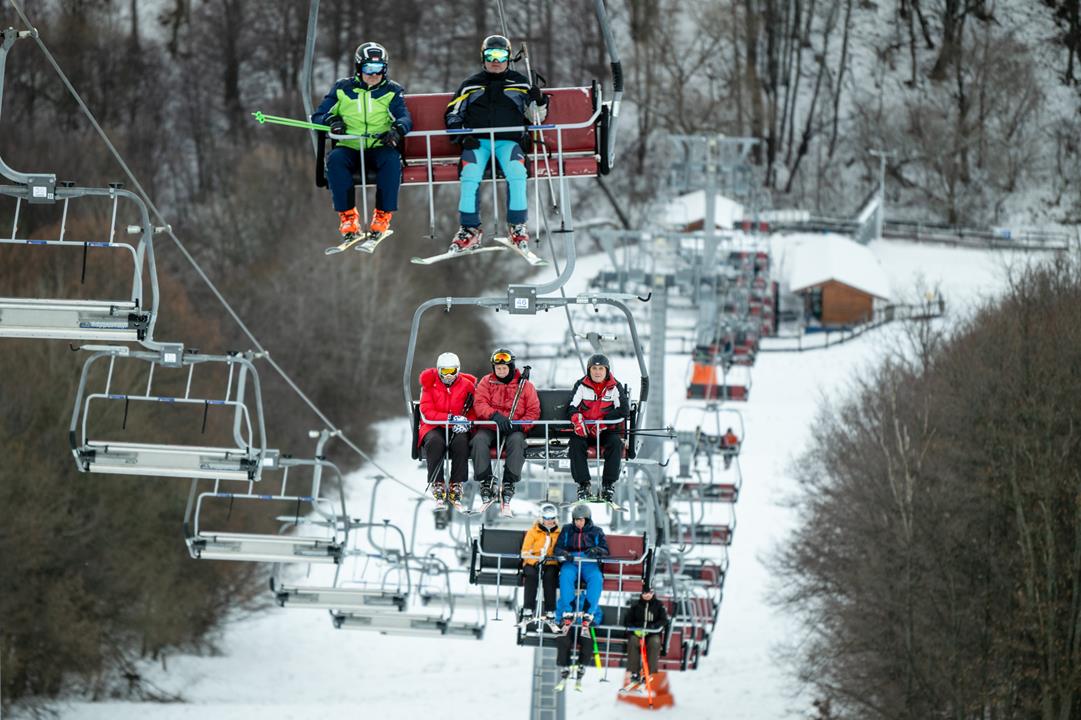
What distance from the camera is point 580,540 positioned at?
57.2 ft

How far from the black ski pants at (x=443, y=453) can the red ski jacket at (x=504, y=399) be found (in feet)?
1.01

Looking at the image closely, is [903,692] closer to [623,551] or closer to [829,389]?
[623,551]

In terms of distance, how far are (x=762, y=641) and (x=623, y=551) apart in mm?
17224

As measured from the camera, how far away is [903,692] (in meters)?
29.9

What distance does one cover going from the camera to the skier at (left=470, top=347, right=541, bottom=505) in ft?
50.9

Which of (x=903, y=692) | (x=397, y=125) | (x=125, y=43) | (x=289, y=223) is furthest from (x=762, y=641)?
(x=125, y=43)

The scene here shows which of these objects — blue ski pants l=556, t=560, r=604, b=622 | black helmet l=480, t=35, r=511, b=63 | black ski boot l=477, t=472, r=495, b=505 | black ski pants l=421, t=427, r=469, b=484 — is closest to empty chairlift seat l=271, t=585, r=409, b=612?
blue ski pants l=556, t=560, r=604, b=622

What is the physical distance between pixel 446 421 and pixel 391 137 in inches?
92.5

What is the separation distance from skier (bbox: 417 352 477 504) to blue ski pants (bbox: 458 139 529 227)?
1.35 metres

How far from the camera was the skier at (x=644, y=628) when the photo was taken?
17922 millimetres

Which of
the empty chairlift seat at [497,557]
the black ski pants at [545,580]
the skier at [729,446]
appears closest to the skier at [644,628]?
the black ski pants at [545,580]

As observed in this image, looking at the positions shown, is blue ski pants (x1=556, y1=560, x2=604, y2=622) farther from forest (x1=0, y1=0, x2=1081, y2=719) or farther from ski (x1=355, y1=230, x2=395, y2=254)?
forest (x1=0, y1=0, x2=1081, y2=719)

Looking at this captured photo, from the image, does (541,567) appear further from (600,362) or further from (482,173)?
(482,173)

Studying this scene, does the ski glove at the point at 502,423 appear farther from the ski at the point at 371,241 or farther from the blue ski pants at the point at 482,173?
the ski at the point at 371,241
